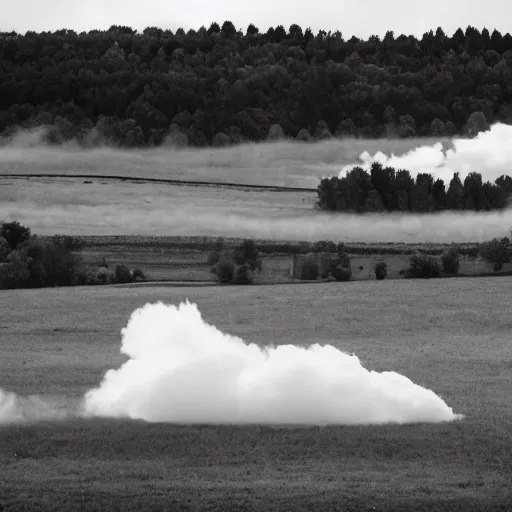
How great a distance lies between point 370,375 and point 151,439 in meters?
9.65

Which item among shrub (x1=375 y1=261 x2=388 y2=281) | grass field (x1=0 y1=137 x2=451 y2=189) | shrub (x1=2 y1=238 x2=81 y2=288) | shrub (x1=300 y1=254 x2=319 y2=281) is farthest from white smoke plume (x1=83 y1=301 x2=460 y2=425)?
grass field (x1=0 y1=137 x2=451 y2=189)

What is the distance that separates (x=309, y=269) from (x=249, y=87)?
4965 centimetres

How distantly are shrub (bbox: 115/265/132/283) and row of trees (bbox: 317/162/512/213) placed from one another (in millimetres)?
25533

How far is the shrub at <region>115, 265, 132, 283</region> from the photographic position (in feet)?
327

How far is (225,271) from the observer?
330 ft

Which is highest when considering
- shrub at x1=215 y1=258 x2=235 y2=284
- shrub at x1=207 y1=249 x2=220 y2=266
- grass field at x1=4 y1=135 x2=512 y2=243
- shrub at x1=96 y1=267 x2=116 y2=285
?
grass field at x1=4 y1=135 x2=512 y2=243

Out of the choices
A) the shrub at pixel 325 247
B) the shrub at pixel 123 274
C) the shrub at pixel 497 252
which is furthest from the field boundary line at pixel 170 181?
the shrub at pixel 123 274

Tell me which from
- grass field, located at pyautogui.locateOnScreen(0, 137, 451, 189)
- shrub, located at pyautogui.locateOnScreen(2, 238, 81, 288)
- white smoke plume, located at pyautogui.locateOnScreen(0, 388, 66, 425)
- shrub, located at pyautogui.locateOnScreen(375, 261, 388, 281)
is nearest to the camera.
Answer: white smoke plume, located at pyautogui.locateOnScreen(0, 388, 66, 425)

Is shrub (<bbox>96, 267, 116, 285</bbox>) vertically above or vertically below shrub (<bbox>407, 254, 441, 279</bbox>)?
below

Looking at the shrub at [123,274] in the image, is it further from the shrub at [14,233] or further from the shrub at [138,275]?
the shrub at [14,233]

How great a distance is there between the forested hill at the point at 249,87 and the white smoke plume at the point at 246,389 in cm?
9614

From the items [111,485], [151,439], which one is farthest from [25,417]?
[111,485]

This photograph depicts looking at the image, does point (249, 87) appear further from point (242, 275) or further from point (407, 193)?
point (242, 275)

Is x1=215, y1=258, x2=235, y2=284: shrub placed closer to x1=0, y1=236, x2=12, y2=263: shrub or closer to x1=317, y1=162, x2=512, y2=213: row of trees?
x1=0, y1=236, x2=12, y2=263: shrub
